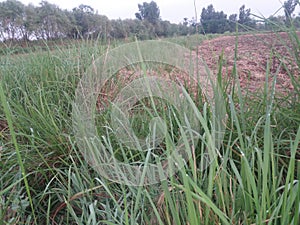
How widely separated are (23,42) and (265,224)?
71.4 inches

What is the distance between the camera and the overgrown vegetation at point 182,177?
0.37m

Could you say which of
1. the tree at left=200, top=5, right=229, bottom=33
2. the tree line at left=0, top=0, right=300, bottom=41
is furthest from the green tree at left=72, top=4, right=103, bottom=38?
the tree at left=200, top=5, right=229, bottom=33

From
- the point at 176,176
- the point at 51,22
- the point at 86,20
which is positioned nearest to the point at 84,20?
the point at 86,20

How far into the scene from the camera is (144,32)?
1613 millimetres

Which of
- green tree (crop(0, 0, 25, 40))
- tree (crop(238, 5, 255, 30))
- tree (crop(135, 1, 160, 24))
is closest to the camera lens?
tree (crop(238, 5, 255, 30))

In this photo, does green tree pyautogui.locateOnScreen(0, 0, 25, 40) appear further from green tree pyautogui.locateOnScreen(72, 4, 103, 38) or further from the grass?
the grass

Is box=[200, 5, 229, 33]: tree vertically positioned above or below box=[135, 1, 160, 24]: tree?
below

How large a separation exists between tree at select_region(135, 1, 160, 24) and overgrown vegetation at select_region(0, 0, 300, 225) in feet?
3.84

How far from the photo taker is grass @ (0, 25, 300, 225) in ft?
1.19

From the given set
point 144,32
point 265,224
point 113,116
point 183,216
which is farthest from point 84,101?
point 144,32

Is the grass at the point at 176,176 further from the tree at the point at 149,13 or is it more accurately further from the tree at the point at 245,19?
the tree at the point at 149,13

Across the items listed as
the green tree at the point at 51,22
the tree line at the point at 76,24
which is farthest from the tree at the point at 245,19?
the green tree at the point at 51,22

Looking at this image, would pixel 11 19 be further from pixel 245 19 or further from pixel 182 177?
pixel 182 177

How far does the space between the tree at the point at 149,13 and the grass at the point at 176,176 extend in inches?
46.3
